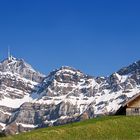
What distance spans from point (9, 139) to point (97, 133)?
36.6 ft

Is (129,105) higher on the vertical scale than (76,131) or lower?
higher

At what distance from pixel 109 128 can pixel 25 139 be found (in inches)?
486

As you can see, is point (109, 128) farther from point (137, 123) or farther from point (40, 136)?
point (40, 136)

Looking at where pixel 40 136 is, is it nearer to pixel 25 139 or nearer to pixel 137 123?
pixel 25 139

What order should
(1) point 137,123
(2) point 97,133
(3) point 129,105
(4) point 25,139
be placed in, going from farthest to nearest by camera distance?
(3) point 129,105, (1) point 137,123, (2) point 97,133, (4) point 25,139

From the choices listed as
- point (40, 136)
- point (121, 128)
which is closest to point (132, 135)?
point (121, 128)

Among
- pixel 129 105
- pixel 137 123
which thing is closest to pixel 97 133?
pixel 137 123

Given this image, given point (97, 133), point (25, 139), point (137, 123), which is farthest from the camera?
point (137, 123)

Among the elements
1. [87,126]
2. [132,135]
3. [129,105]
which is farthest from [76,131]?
[129,105]

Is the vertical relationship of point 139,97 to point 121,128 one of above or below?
above

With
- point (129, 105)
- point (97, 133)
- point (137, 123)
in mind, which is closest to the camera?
point (97, 133)

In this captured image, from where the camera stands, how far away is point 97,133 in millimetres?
70438

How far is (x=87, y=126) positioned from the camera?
7250 centimetres

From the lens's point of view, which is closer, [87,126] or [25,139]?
[25,139]
